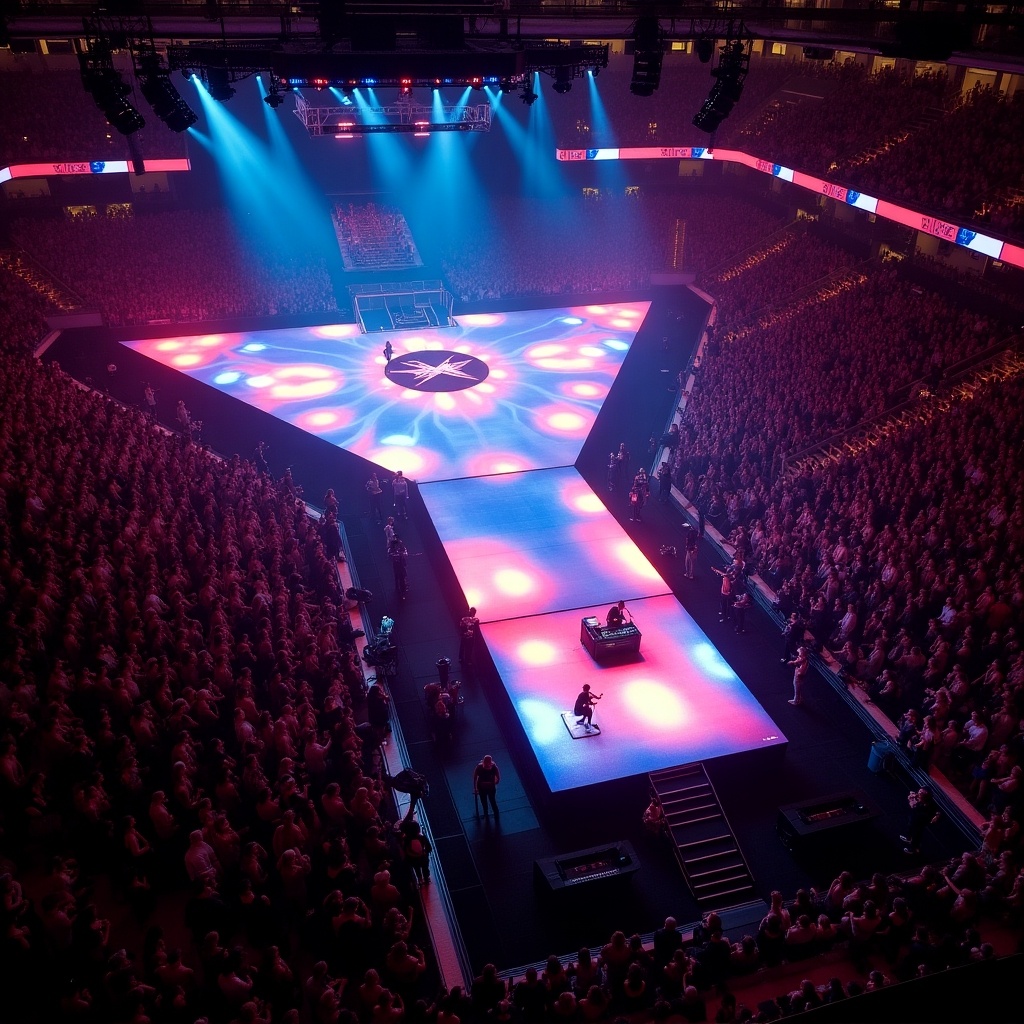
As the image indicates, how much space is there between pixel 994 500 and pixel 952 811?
5.31m

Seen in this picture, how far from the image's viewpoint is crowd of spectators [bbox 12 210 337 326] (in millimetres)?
25391

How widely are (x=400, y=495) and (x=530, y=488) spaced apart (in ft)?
9.52

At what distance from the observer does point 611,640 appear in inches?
514

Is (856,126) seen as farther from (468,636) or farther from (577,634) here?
(468,636)

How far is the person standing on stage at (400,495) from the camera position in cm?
1716

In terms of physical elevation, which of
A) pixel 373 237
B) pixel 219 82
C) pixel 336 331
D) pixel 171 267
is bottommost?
pixel 219 82

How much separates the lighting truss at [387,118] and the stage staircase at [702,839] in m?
17.6

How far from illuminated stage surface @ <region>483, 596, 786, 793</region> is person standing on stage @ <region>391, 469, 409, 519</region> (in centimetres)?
423

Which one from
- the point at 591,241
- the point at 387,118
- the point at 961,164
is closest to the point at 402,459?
the point at 961,164

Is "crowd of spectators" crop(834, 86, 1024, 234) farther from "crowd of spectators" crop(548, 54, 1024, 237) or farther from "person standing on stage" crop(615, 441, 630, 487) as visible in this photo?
"person standing on stage" crop(615, 441, 630, 487)

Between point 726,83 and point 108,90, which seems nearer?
point 108,90

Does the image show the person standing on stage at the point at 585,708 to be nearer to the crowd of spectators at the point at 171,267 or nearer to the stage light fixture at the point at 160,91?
the stage light fixture at the point at 160,91

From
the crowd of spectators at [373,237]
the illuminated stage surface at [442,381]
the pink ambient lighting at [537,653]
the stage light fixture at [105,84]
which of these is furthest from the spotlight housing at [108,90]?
the crowd of spectators at [373,237]

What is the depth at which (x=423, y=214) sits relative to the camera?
3266cm
